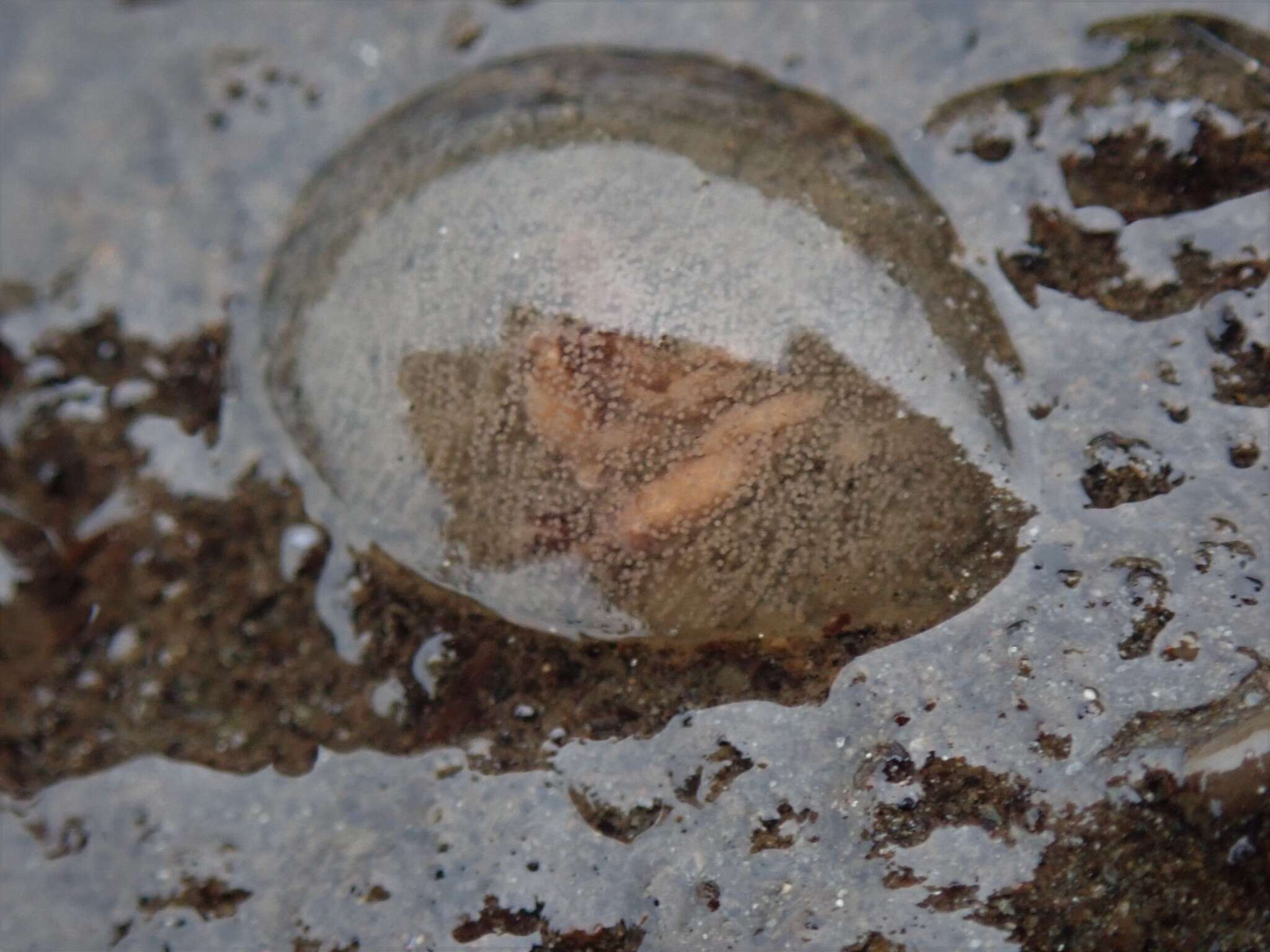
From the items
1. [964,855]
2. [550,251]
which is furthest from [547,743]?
[550,251]

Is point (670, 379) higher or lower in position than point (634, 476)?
higher

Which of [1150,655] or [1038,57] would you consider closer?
[1150,655]

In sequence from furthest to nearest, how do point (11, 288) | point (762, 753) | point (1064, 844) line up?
point (11, 288)
point (762, 753)
point (1064, 844)

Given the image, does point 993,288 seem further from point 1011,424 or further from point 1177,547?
point 1177,547

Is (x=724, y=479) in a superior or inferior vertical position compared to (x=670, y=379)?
inferior
